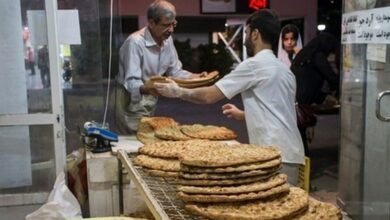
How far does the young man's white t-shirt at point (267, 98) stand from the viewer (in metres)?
2.08

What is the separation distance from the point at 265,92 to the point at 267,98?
3cm

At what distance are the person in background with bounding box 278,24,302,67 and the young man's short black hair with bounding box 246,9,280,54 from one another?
2172mm

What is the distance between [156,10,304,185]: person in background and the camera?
208cm

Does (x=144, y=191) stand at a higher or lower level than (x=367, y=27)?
lower

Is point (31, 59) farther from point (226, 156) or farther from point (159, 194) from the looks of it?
point (226, 156)

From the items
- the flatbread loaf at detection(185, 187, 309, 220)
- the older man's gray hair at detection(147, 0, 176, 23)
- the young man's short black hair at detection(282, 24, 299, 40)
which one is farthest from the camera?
the young man's short black hair at detection(282, 24, 299, 40)

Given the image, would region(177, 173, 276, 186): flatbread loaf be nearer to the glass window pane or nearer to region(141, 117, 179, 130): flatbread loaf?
region(141, 117, 179, 130): flatbread loaf

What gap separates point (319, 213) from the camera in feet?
4.19

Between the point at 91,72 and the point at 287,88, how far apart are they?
160 cm

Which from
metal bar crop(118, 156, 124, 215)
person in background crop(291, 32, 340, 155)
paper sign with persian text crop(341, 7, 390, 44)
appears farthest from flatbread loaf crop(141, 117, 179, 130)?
person in background crop(291, 32, 340, 155)

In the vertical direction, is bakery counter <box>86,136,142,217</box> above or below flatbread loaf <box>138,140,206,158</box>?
below

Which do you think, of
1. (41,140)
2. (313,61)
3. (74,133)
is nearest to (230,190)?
(41,140)

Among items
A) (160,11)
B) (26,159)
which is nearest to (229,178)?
(160,11)

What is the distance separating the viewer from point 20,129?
114 inches
